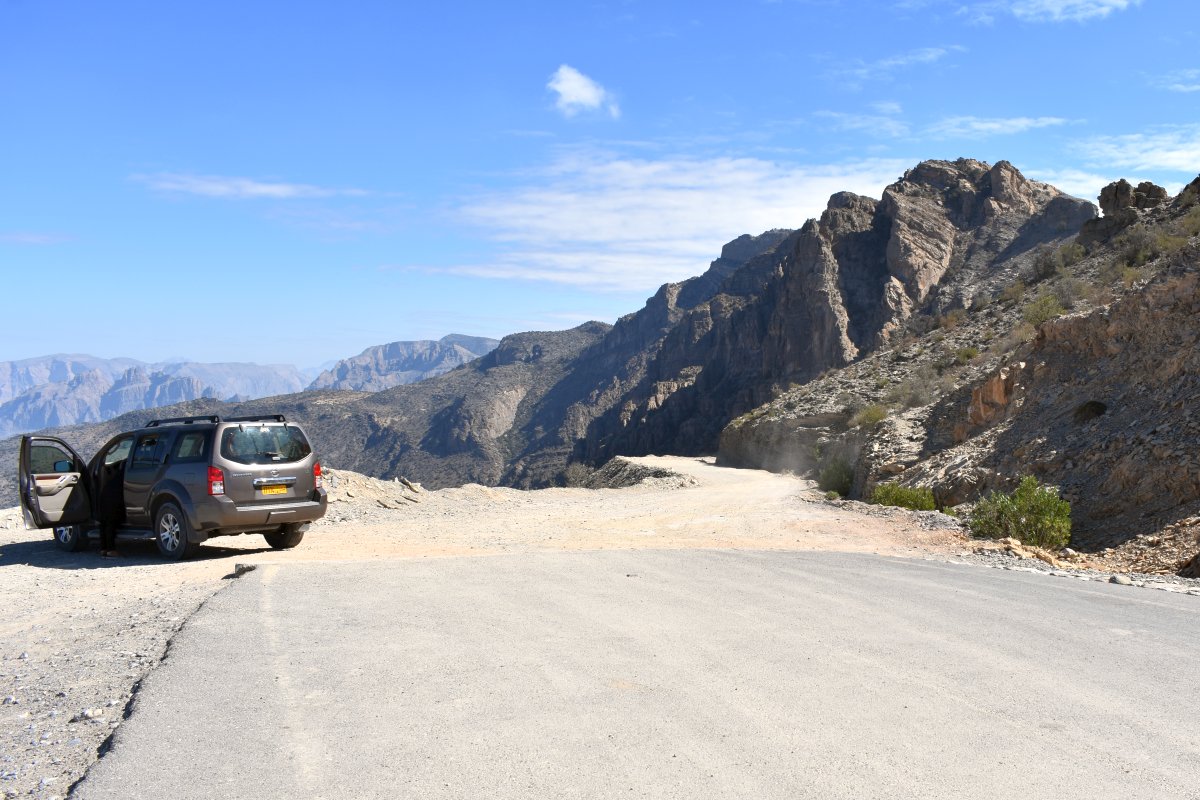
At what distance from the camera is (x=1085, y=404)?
1783 cm

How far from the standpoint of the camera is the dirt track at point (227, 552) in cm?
504

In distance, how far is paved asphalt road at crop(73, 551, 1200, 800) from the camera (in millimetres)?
4074

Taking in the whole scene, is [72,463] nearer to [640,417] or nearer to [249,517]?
[249,517]

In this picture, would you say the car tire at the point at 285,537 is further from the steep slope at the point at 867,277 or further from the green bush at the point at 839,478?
the steep slope at the point at 867,277

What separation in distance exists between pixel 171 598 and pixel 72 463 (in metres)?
4.74

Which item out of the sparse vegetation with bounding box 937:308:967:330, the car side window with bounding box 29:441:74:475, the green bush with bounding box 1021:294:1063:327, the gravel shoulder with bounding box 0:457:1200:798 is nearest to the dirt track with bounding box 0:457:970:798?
the gravel shoulder with bounding box 0:457:1200:798

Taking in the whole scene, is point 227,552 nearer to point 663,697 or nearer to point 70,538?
point 70,538

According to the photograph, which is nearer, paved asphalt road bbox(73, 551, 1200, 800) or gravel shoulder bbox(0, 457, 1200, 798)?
paved asphalt road bbox(73, 551, 1200, 800)

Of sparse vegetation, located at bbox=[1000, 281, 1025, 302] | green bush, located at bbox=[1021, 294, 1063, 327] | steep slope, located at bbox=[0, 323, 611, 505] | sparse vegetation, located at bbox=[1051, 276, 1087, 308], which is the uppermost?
sparse vegetation, located at bbox=[1000, 281, 1025, 302]

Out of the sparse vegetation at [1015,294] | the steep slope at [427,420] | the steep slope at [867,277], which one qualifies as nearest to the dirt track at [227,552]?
the sparse vegetation at [1015,294]

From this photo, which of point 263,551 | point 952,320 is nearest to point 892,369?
point 952,320

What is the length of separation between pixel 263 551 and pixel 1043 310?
28140 mm

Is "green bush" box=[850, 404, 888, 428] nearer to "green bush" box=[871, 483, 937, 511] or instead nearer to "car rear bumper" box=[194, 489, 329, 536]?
"green bush" box=[871, 483, 937, 511]

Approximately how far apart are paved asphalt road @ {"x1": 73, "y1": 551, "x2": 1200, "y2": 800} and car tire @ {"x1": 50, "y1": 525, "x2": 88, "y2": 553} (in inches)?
200
